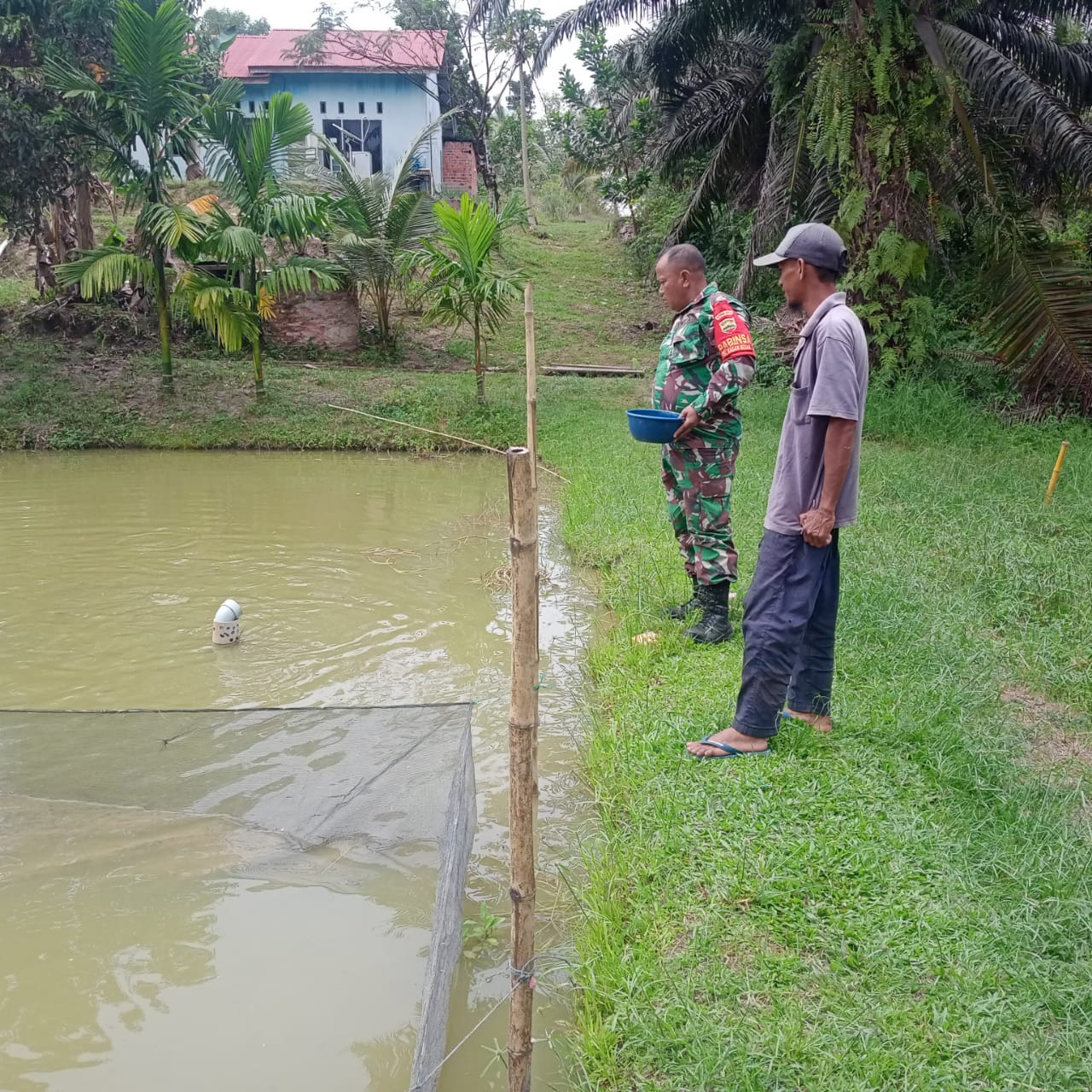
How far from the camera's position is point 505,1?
19031 millimetres

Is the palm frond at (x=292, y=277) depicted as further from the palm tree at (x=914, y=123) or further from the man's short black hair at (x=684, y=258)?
the man's short black hair at (x=684, y=258)

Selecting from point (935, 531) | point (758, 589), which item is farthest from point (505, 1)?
point (758, 589)

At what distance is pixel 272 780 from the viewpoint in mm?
3152

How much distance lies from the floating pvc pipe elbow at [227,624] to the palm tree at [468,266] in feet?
20.1

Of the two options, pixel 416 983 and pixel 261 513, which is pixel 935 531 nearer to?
pixel 416 983

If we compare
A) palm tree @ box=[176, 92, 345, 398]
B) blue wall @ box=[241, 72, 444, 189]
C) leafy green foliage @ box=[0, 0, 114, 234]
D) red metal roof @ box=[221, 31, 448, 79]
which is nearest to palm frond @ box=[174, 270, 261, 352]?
palm tree @ box=[176, 92, 345, 398]

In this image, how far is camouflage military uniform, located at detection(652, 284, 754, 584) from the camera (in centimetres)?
383

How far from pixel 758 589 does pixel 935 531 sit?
3.11 metres

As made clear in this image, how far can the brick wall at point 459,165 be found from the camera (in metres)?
24.9

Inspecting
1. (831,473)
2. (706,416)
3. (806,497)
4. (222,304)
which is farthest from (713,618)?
(222,304)

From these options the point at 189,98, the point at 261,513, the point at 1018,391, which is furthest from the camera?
the point at 189,98

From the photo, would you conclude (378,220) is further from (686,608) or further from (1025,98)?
(686,608)

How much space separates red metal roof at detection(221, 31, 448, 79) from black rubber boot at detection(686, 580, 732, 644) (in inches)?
827

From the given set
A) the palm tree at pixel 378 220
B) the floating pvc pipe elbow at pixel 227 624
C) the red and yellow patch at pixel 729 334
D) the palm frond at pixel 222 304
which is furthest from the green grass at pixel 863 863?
the palm tree at pixel 378 220
